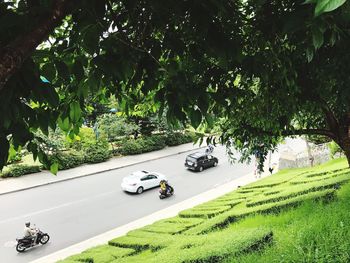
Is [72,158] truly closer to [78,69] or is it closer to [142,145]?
[142,145]

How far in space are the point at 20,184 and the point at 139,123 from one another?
1418 cm

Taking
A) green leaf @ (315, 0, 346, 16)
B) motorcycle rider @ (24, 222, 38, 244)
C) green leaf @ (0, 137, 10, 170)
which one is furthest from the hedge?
green leaf @ (315, 0, 346, 16)

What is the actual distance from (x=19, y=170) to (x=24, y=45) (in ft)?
78.0

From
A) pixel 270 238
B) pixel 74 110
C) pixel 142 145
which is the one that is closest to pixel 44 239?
pixel 270 238

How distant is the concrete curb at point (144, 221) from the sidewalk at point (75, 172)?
599cm

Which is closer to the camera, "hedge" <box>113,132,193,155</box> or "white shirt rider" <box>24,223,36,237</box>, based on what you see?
"white shirt rider" <box>24,223,36,237</box>

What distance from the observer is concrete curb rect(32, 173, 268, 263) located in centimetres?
1401

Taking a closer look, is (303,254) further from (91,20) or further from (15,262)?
(15,262)

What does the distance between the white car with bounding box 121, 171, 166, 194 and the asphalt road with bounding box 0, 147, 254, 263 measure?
39cm

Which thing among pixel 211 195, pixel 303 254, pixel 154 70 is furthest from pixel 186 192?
pixel 154 70

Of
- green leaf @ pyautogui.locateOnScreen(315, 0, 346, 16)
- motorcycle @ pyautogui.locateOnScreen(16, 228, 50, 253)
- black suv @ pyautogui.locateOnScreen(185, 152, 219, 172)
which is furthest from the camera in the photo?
black suv @ pyautogui.locateOnScreen(185, 152, 219, 172)

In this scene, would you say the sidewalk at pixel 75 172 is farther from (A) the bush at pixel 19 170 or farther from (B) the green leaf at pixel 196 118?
(B) the green leaf at pixel 196 118

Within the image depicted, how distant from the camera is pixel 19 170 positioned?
77.3ft

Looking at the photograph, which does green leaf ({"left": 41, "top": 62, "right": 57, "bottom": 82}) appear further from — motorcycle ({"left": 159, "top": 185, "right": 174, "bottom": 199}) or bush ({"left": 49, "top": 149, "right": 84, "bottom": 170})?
bush ({"left": 49, "top": 149, "right": 84, "bottom": 170})
